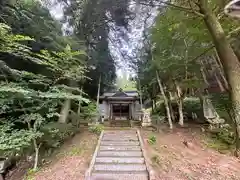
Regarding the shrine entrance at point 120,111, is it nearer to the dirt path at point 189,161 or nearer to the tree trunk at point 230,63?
the dirt path at point 189,161

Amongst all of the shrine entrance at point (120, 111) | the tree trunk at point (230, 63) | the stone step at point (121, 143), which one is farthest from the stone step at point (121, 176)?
the shrine entrance at point (120, 111)

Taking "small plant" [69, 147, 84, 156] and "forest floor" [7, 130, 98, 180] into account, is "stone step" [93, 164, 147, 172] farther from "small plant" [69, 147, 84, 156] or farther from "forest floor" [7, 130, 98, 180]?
"small plant" [69, 147, 84, 156]

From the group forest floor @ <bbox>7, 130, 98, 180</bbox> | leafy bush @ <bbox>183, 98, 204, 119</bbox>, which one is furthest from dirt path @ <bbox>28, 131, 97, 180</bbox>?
leafy bush @ <bbox>183, 98, 204, 119</bbox>

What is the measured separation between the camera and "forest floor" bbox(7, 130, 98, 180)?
6.26m

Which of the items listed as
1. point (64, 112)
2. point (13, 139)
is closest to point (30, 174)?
point (13, 139)

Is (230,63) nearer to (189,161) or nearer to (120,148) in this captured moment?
(189,161)

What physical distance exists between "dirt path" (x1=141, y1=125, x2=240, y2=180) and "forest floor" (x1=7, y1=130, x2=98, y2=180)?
2.15 m

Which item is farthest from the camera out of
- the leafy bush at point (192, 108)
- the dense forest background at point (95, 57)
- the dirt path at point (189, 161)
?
the leafy bush at point (192, 108)

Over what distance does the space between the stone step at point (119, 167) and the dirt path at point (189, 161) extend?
0.39 m

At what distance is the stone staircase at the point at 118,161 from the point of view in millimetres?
6145

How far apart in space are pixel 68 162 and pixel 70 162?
0.27 ft

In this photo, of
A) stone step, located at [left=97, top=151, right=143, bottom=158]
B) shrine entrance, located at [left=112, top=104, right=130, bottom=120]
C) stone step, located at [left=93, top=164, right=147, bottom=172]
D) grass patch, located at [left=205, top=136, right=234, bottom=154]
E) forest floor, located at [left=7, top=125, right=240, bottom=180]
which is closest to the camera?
forest floor, located at [left=7, top=125, right=240, bottom=180]

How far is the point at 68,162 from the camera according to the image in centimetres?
709

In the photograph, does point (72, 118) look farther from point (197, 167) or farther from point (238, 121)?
point (238, 121)
